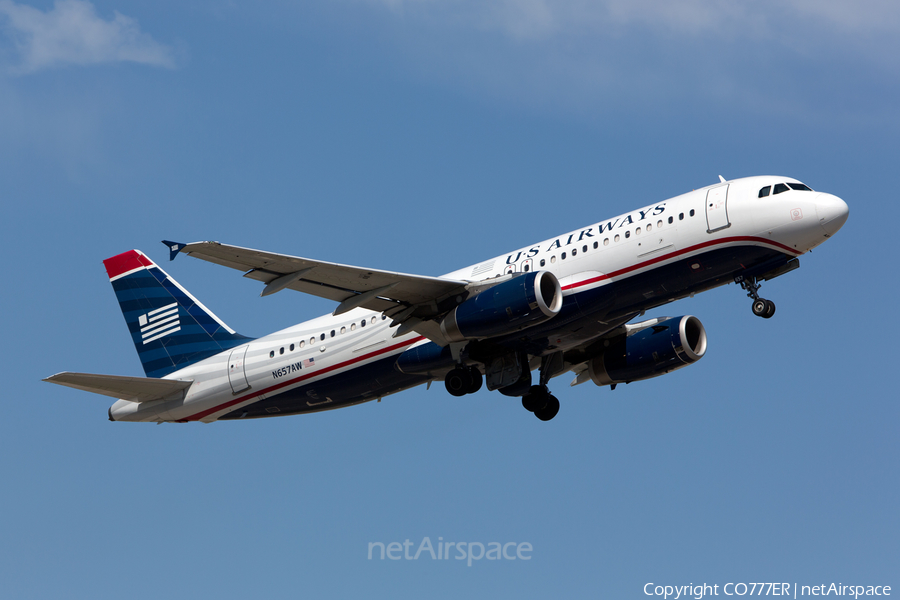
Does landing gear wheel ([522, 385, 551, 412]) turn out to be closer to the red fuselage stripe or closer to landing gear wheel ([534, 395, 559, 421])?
landing gear wheel ([534, 395, 559, 421])

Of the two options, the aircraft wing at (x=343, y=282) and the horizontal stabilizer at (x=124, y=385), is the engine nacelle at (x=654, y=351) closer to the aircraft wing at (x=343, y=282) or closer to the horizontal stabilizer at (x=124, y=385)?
the aircraft wing at (x=343, y=282)

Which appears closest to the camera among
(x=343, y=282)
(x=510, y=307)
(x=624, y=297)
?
(x=510, y=307)

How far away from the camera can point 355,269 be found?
96.0 feet

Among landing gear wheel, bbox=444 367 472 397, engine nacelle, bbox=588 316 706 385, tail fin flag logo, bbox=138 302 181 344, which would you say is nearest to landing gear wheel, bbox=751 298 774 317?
engine nacelle, bbox=588 316 706 385

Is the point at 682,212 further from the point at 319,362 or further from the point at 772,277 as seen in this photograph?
the point at 319,362

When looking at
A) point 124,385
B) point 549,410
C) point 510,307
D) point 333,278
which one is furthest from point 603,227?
point 124,385

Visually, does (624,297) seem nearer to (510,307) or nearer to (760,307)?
(510,307)

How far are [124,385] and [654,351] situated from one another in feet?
59.9

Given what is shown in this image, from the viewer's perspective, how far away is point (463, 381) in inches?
1272

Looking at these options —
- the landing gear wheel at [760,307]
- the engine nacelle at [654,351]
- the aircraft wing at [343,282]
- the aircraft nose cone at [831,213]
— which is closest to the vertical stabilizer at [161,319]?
the aircraft wing at [343,282]

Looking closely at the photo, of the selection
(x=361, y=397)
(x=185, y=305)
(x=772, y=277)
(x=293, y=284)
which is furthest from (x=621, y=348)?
(x=185, y=305)

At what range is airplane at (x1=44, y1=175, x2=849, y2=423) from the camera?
29.0m

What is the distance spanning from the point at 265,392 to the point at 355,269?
27.5 ft

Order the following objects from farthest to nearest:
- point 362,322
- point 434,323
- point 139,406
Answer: point 139,406 → point 362,322 → point 434,323
